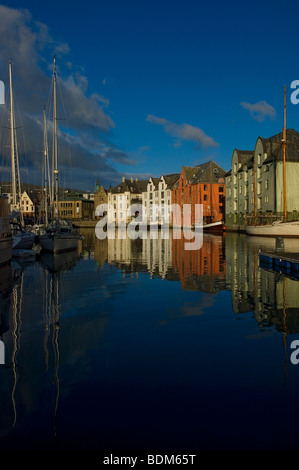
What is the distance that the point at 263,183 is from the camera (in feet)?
214

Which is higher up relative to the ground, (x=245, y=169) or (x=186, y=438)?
(x=245, y=169)

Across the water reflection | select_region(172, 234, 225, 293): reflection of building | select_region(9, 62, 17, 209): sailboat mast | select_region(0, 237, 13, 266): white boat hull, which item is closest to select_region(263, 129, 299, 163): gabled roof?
the water reflection

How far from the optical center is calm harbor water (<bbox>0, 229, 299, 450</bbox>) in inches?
197

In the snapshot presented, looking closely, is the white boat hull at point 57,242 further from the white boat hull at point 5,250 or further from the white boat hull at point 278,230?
the white boat hull at point 278,230

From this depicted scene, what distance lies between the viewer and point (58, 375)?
6.86 metres

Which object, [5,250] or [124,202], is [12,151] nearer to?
[5,250]

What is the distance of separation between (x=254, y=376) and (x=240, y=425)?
172 cm

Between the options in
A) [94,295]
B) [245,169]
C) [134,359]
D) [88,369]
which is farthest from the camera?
[245,169]

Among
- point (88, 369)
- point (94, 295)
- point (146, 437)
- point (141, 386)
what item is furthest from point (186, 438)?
point (94, 295)

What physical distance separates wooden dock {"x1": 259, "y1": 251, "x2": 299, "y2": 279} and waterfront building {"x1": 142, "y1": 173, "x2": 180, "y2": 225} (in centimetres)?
9017

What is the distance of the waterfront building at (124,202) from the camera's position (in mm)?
132000

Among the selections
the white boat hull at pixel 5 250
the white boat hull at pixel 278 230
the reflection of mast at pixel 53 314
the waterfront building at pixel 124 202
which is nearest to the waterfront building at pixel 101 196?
the waterfront building at pixel 124 202

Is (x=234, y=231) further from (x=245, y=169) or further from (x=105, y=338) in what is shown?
(x=105, y=338)
